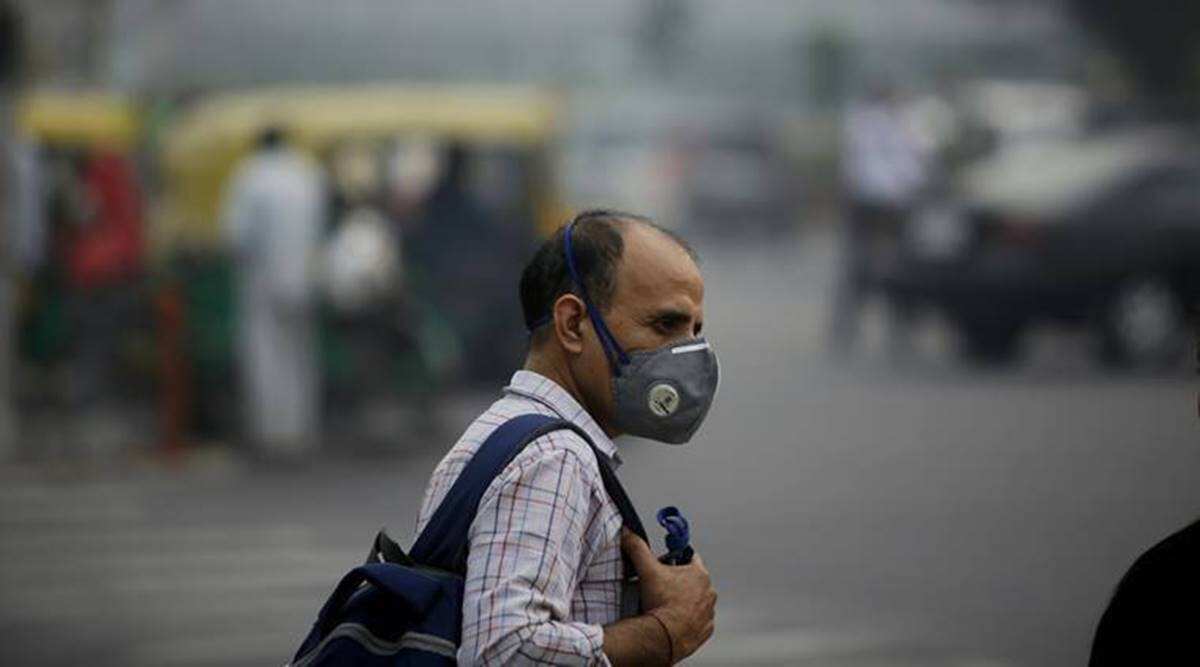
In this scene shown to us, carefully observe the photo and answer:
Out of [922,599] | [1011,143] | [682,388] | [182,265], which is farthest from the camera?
[1011,143]

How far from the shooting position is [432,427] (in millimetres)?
15547

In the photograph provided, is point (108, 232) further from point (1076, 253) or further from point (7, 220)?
point (1076, 253)

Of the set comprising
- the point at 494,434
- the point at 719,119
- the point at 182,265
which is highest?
the point at 719,119

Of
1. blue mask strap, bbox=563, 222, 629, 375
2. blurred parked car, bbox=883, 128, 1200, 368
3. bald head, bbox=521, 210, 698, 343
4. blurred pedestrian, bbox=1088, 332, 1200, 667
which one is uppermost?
blurred parked car, bbox=883, 128, 1200, 368

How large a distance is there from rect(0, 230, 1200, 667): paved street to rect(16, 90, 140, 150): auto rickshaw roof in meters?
4.35

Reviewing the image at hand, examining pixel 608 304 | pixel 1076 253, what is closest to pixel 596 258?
pixel 608 304

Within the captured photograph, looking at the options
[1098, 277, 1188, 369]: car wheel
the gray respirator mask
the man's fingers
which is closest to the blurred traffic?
[1098, 277, 1188, 369]: car wheel

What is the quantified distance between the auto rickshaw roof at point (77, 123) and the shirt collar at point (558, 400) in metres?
16.4

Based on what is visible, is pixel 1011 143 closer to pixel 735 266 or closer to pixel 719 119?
pixel 735 266

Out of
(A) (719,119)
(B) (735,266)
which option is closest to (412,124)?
(B) (735,266)

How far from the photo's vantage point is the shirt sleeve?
3271 millimetres

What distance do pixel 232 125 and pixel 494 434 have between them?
1540 centimetres

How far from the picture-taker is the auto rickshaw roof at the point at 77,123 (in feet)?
66.0

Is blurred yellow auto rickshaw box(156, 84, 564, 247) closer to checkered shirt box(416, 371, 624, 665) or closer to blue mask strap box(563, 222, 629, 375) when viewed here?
blue mask strap box(563, 222, 629, 375)
